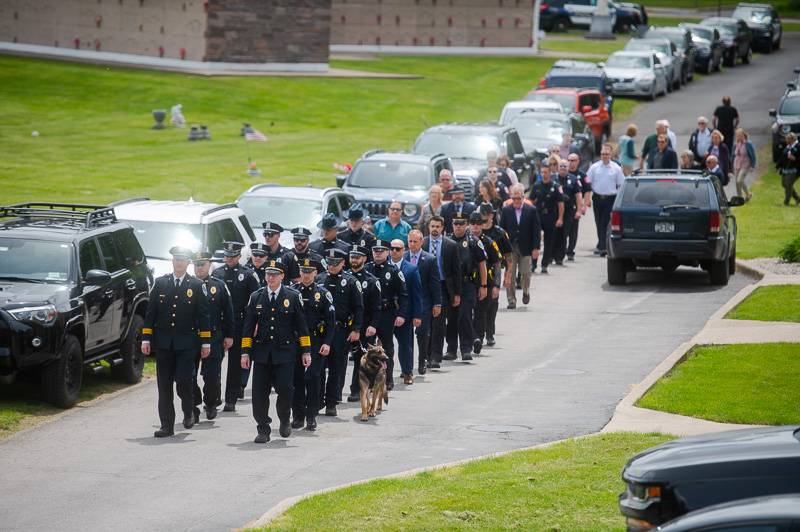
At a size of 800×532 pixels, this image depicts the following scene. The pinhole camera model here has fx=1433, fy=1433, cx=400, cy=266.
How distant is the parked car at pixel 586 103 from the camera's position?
40.8 metres

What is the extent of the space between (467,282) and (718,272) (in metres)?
7.17

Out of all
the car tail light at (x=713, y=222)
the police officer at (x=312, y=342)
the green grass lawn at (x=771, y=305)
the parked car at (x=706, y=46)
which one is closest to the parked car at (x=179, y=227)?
the police officer at (x=312, y=342)

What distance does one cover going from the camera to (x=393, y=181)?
88.0 feet

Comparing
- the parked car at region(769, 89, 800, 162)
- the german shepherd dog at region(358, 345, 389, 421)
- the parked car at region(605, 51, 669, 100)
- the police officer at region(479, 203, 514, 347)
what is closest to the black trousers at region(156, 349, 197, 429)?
the german shepherd dog at region(358, 345, 389, 421)

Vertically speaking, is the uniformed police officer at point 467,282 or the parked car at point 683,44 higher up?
the parked car at point 683,44

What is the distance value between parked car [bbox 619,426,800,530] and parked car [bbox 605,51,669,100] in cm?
4231

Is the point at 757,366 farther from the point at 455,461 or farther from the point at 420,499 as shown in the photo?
the point at 420,499

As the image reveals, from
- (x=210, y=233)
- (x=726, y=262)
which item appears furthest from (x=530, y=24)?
(x=210, y=233)

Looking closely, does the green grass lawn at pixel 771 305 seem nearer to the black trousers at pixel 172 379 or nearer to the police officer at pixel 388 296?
the police officer at pixel 388 296

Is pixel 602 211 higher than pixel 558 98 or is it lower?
lower

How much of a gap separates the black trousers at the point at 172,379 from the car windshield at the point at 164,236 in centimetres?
449

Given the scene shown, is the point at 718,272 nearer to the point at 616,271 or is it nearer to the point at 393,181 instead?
the point at 616,271

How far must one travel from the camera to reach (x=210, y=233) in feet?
64.2

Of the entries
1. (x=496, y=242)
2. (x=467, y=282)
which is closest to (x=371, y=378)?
(x=467, y=282)
